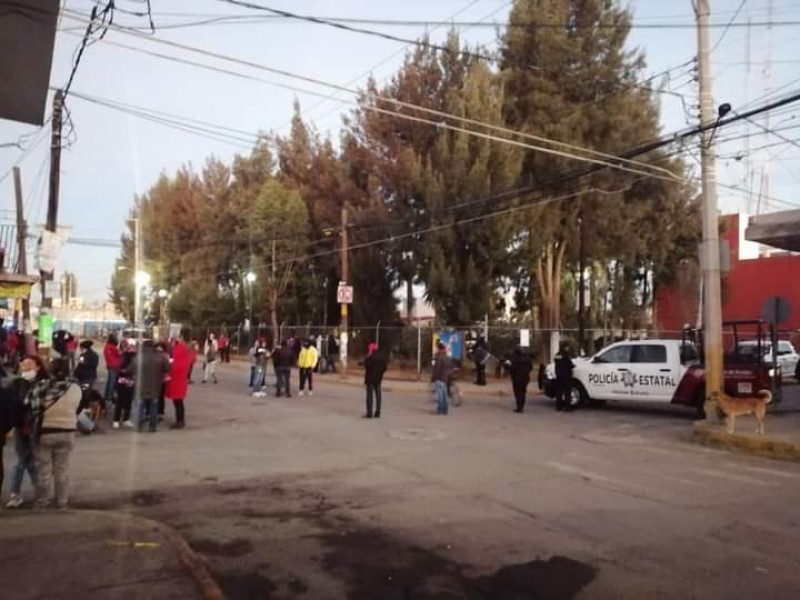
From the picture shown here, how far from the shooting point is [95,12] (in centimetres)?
1247

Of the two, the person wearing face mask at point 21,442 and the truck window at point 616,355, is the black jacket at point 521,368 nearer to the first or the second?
the truck window at point 616,355

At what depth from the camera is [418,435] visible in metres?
14.7

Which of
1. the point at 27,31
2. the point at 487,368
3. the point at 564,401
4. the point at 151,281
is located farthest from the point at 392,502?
the point at 151,281

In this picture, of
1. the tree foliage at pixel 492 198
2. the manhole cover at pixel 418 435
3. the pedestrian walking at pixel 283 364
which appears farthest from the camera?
the tree foliage at pixel 492 198

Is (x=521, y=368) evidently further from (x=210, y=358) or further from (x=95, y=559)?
(x=95, y=559)

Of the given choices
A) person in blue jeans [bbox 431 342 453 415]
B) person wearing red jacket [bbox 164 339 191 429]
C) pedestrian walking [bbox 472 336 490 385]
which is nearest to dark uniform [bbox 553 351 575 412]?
person in blue jeans [bbox 431 342 453 415]

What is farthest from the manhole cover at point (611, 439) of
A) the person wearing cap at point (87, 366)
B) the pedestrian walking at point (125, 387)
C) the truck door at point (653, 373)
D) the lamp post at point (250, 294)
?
the lamp post at point (250, 294)

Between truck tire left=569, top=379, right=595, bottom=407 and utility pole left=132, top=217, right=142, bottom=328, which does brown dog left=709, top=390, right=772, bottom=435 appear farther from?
utility pole left=132, top=217, right=142, bottom=328

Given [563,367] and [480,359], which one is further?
[480,359]

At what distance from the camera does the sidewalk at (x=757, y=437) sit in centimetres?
1262

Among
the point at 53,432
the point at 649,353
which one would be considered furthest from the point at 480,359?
the point at 53,432

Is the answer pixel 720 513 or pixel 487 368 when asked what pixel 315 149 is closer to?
pixel 487 368

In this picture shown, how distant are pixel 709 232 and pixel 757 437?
420 cm

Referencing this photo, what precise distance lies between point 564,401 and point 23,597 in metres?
16.4
